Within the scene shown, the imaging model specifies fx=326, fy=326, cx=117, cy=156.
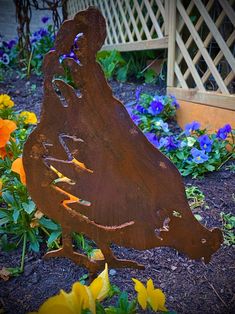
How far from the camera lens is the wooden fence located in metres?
2.12

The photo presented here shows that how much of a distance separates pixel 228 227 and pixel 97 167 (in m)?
0.79

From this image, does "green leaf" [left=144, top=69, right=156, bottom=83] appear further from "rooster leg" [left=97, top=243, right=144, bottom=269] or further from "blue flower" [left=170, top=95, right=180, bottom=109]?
"rooster leg" [left=97, top=243, right=144, bottom=269]

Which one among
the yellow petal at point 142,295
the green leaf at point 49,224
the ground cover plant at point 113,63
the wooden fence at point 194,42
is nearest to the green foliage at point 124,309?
the yellow petal at point 142,295

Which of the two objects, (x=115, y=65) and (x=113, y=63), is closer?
(x=113, y=63)

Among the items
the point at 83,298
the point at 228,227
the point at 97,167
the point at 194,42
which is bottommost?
the point at 228,227

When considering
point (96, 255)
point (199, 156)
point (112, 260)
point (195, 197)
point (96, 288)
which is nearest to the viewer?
point (96, 288)

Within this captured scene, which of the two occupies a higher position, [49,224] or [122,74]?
[122,74]

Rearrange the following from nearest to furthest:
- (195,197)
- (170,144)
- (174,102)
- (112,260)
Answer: (112,260) < (195,197) < (170,144) < (174,102)

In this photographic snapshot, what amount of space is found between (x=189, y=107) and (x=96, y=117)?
1716 mm

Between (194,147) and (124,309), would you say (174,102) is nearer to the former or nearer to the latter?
(194,147)

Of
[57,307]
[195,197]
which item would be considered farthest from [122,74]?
[57,307]

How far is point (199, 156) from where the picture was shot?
1.71 meters

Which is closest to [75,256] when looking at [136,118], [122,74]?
[136,118]

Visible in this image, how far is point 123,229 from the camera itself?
34.5 inches
